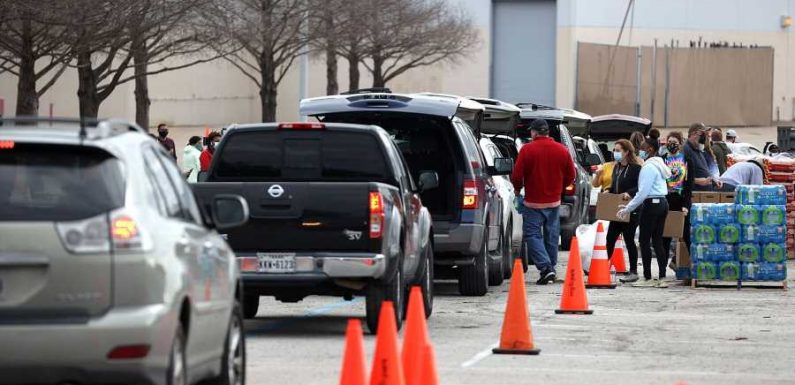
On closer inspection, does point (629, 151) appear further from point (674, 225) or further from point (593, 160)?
point (593, 160)

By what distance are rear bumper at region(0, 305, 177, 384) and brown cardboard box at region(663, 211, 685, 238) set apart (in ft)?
43.2

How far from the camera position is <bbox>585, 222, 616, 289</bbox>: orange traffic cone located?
63.8 ft

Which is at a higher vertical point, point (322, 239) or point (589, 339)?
point (322, 239)

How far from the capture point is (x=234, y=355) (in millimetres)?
9609

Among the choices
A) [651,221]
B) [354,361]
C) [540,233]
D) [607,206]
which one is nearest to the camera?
[354,361]

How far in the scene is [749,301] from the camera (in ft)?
59.0

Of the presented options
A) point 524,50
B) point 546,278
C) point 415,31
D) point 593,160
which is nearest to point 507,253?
point 546,278

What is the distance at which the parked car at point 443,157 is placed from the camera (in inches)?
683

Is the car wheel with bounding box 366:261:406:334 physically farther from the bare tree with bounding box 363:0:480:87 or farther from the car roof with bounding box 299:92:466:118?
the bare tree with bounding box 363:0:480:87

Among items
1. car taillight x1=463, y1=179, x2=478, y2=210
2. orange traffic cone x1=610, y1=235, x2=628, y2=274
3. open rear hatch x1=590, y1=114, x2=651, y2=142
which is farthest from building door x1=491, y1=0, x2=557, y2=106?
car taillight x1=463, y1=179, x2=478, y2=210

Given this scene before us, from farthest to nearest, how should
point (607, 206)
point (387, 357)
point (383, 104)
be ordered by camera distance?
point (607, 206) → point (383, 104) → point (387, 357)

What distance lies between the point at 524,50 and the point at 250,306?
61989mm

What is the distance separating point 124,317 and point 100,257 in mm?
276

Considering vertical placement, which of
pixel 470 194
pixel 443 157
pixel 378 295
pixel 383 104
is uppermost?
pixel 383 104
